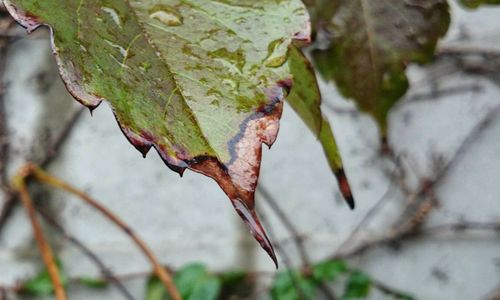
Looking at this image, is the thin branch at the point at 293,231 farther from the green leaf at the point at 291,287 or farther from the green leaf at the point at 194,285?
the green leaf at the point at 194,285

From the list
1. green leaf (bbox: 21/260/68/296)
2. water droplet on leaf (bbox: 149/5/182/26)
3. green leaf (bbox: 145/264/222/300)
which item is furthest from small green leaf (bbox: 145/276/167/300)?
water droplet on leaf (bbox: 149/5/182/26)

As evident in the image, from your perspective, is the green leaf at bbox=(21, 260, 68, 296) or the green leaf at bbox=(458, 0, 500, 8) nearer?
the green leaf at bbox=(458, 0, 500, 8)

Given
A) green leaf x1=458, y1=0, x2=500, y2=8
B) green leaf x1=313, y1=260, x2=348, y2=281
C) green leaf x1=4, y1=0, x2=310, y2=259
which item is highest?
green leaf x1=4, y1=0, x2=310, y2=259

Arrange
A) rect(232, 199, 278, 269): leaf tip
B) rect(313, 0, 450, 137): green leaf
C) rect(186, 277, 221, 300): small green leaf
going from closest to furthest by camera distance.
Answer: rect(232, 199, 278, 269): leaf tip
rect(313, 0, 450, 137): green leaf
rect(186, 277, 221, 300): small green leaf

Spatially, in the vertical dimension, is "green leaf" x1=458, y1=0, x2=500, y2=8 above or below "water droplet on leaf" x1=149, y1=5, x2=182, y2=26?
below

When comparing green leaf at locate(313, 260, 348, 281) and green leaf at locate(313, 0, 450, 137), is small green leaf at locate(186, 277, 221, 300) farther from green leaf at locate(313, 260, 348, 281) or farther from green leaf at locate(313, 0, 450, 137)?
green leaf at locate(313, 0, 450, 137)

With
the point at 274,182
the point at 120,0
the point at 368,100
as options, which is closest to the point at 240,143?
the point at 120,0

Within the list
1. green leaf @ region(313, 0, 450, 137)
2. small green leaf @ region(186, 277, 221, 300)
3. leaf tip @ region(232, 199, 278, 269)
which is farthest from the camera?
small green leaf @ region(186, 277, 221, 300)
